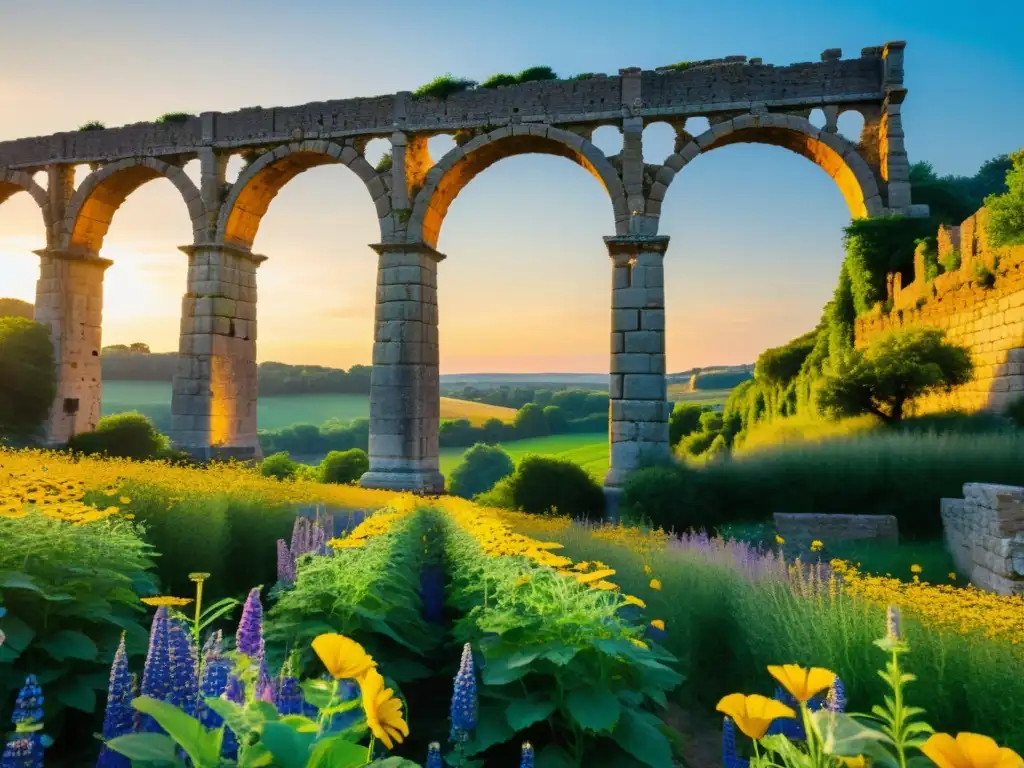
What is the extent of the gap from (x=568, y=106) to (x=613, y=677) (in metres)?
12.3

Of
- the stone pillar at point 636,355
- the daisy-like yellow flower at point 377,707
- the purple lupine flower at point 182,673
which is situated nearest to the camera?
the daisy-like yellow flower at point 377,707

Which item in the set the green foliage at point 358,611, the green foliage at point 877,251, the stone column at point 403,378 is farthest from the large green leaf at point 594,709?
the green foliage at point 877,251

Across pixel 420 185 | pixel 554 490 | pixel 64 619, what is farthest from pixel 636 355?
pixel 64 619

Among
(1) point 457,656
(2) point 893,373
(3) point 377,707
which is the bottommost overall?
(1) point 457,656

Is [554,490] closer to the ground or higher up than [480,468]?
higher up

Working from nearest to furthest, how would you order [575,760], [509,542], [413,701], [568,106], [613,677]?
[575,760], [613,677], [413,701], [509,542], [568,106]

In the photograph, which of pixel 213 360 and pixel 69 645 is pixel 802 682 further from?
pixel 213 360

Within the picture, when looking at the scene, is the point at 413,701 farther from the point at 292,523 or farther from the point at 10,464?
the point at 10,464

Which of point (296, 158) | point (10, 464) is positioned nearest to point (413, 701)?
point (10, 464)

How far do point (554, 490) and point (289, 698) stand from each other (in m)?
10.1

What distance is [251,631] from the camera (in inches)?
86.8

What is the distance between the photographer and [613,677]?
3.04 metres

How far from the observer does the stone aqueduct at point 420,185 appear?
503 inches

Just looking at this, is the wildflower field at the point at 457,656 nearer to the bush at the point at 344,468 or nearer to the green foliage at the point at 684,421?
the bush at the point at 344,468
